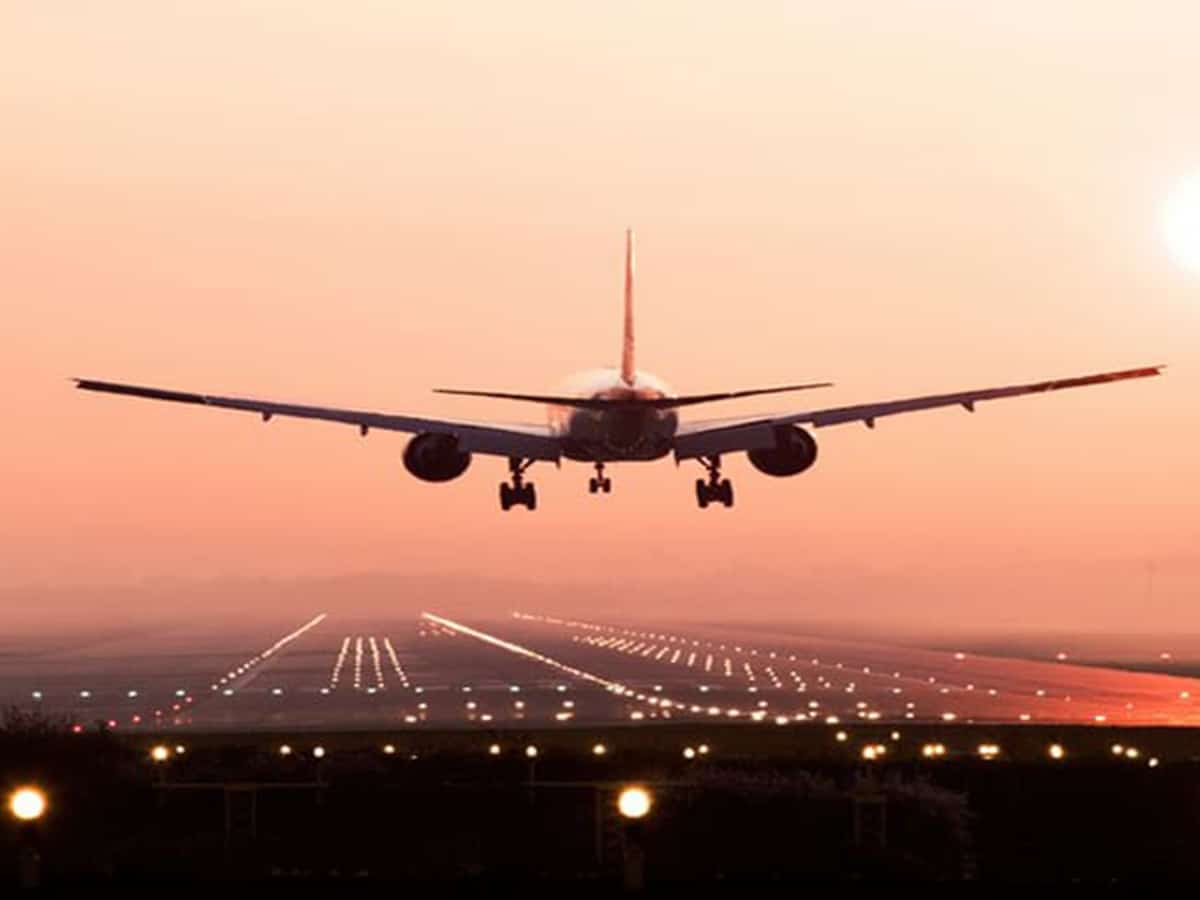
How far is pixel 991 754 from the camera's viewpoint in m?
88.6

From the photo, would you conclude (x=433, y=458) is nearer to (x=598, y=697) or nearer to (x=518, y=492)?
(x=518, y=492)

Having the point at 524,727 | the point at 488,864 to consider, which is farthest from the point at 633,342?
the point at 488,864

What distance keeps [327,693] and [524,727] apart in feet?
145

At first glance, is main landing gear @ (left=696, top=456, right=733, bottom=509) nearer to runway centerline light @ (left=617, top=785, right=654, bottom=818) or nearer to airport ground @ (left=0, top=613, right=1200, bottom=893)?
airport ground @ (left=0, top=613, right=1200, bottom=893)

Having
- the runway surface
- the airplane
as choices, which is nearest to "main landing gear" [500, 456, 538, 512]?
the airplane

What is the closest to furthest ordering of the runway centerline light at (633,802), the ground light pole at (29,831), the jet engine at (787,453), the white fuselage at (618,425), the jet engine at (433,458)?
the runway centerline light at (633,802), the ground light pole at (29,831), the white fuselage at (618,425), the jet engine at (433,458), the jet engine at (787,453)

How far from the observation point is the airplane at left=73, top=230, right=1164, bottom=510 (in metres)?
82.5

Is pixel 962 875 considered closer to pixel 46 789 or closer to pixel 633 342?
pixel 46 789

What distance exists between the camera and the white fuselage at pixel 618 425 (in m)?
82.2

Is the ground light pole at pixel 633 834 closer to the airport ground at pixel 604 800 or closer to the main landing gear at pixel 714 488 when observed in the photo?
the airport ground at pixel 604 800

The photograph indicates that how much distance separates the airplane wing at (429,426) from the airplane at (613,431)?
0.04 meters

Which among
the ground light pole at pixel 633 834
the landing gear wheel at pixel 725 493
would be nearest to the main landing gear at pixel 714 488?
the landing gear wheel at pixel 725 493

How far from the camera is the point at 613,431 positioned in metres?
82.8

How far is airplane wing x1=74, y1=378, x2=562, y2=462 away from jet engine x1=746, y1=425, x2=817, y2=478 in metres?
7.87
